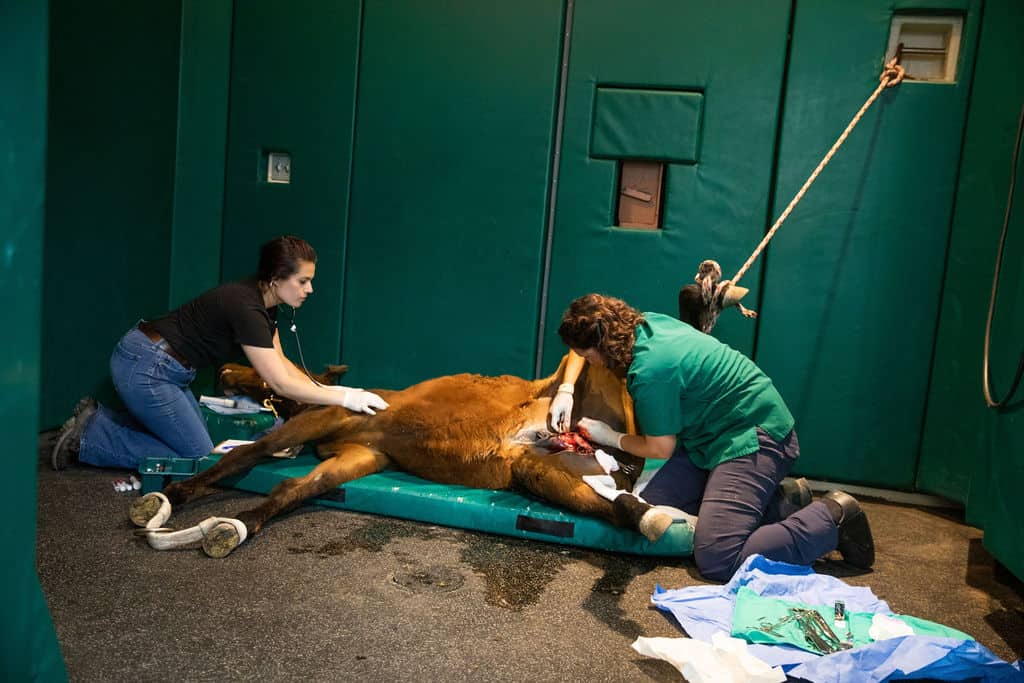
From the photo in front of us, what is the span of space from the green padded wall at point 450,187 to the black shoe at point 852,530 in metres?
1.97

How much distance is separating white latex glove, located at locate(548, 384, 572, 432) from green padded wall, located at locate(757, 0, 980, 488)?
59.9 inches

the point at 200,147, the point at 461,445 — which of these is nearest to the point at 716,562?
the point at 461,445

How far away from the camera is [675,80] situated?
4.39 metres

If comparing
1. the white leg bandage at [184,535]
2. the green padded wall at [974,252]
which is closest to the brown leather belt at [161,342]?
the white leg bandage at [184,535]

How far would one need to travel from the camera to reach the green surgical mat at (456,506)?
3.19 m

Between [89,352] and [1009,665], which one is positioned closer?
[1009,665]

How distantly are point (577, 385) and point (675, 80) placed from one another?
1.89 meters

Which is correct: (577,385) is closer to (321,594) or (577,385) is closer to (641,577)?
(641,577)

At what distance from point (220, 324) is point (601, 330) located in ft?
5.73

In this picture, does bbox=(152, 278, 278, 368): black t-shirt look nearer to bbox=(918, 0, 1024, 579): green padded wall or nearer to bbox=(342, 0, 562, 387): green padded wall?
bbox=(342, 0, 562, 387): green padded wall

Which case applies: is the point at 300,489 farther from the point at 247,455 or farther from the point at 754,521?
the point at 754,521

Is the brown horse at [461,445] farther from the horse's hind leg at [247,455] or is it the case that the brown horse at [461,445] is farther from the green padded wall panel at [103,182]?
the green padded wall panel at [103,182]

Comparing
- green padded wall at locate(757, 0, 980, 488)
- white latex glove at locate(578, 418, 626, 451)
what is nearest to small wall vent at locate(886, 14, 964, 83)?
green padded wall at locate(757, 0, 980, 488)

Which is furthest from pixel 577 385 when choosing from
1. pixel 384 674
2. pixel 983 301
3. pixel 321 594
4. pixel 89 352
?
pixel 89 352
